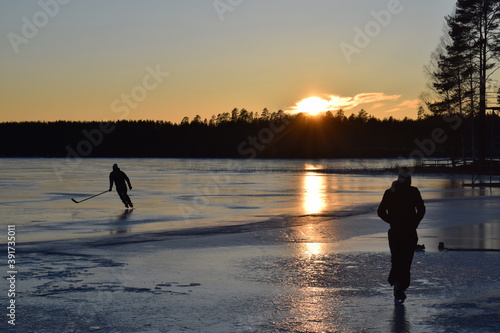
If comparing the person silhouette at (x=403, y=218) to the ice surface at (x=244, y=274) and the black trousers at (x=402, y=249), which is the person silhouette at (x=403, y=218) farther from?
the ice surface at (x=244, y=274)

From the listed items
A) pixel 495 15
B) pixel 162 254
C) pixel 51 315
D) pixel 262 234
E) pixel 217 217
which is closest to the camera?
pixel 51 315

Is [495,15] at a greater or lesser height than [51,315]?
greater

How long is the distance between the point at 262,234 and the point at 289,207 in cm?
812

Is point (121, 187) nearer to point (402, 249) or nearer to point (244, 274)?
point (244, 274)

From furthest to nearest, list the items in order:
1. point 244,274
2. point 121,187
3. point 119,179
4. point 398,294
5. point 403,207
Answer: point 119,179
point 121,187
point 244,274
point 403,207
point 398,294

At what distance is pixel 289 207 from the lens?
2411 cm

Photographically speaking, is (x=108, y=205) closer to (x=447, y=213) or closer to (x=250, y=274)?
(x=447, y=213)

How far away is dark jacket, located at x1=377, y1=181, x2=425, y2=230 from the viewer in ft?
29.3

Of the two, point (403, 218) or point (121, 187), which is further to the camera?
point (121, 187)

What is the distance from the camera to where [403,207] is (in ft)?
29.2

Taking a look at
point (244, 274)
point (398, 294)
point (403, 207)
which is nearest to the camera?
point (398, 294)

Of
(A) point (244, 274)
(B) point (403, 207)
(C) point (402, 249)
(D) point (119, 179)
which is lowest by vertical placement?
(A) point (244, 274)

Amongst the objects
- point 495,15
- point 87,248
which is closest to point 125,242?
point 87,248

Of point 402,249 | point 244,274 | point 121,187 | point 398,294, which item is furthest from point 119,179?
point 398,294
